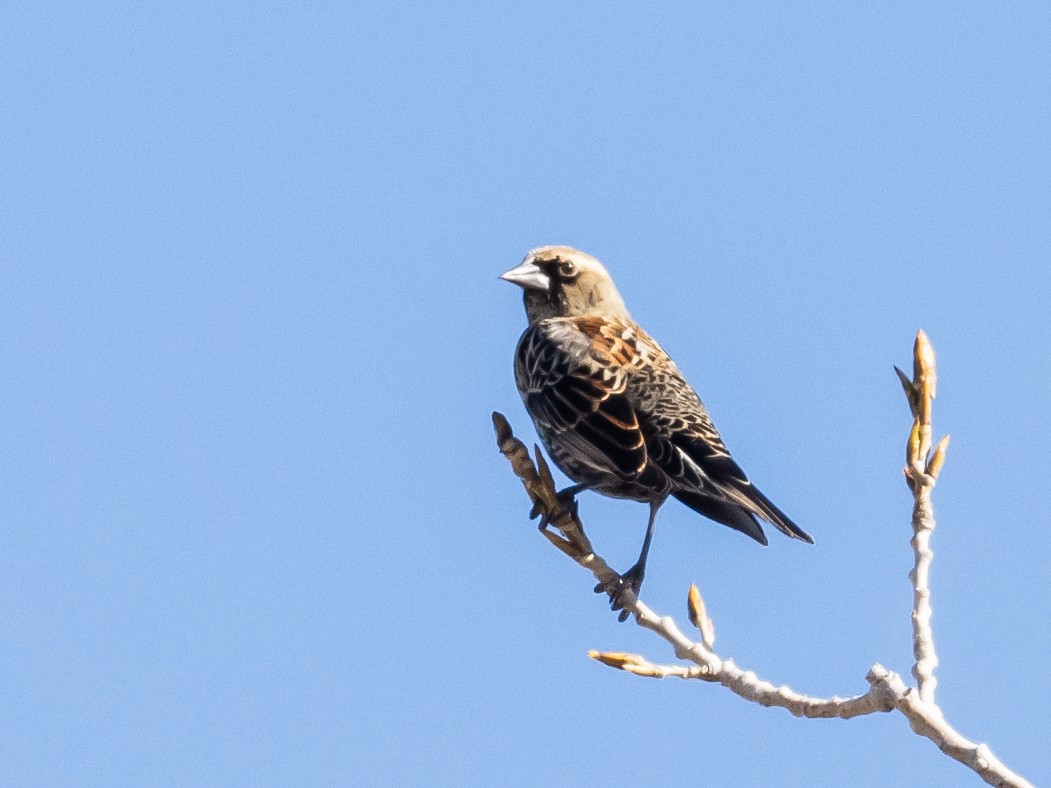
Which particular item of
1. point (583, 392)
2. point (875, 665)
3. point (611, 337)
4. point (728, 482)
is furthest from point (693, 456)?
point (875, 665)

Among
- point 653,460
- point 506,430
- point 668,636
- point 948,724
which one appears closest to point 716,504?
point 653,460

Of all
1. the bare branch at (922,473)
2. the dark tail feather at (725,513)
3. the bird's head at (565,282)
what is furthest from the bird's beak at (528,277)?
the bare branch at (922,473)

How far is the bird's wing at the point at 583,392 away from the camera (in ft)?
25.0

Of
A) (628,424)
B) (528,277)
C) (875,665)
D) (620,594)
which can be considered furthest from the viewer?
(528,277)

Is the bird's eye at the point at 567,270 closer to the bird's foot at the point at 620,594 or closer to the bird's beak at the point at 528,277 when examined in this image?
the bird's beak at the point at 528,277

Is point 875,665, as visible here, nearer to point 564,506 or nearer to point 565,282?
point 564,506

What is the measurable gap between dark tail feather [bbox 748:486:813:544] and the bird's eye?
2.71m

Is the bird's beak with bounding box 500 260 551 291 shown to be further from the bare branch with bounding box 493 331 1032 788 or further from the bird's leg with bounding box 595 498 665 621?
the bare branch with bounding box 493 331 1032 788

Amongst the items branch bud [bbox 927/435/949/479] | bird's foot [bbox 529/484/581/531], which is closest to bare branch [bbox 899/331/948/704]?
branch bud [bbox 927/435/949/479]

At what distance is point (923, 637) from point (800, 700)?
0.41 m

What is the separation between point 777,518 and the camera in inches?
272

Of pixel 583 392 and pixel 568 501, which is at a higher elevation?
pixel 583 392

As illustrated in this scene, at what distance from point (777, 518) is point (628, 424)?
3.49ft

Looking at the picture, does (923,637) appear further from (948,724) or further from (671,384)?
(671,384)
